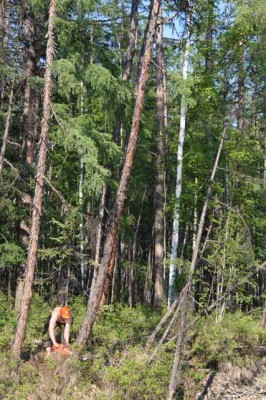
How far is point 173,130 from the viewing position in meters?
16.8

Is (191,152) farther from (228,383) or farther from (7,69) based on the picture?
(228,383)

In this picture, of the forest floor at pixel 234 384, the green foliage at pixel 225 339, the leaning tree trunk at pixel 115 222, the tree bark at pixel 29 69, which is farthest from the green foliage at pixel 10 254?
the forest floor at pixel 234 384

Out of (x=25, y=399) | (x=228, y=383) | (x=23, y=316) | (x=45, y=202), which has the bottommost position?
(x=228, y=383)

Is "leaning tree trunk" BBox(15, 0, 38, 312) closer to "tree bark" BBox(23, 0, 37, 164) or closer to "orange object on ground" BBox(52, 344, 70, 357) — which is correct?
"tree bark" BBox(23, 0, 37, 164)

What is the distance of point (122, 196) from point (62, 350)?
3.11m

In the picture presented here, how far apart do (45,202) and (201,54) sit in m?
6.50

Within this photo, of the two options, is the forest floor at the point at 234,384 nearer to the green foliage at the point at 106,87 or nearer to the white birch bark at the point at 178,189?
the white birch bark at the point at 178,189

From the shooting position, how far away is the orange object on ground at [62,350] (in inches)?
349

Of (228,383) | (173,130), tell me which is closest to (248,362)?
(228,383)

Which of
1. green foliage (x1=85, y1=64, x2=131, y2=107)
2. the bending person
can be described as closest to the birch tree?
green foliage (x1=85, y1=64, x2=131, y2=107)

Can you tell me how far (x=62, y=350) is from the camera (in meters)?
8.97

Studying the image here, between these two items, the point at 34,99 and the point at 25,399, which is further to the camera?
the point at 34,99

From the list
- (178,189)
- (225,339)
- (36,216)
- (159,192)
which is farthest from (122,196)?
(159,192)

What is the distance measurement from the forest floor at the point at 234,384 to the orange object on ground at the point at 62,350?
8.49 ft
